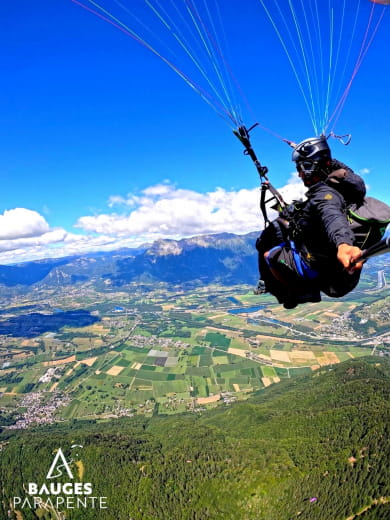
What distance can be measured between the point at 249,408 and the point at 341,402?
18859 mm

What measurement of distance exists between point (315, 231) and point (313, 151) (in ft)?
3.63

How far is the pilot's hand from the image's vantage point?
2079 mm

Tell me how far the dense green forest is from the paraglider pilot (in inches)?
1956

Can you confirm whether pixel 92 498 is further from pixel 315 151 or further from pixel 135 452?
pixel 315 151

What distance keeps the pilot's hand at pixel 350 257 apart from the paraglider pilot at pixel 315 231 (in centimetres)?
1

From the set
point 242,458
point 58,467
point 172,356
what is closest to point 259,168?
point 242,458

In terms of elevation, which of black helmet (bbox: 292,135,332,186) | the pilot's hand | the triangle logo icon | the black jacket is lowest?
the triangle logo icon

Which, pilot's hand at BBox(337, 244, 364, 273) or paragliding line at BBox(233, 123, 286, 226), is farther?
paragliding line at BBox(233, 123, 286, 226)

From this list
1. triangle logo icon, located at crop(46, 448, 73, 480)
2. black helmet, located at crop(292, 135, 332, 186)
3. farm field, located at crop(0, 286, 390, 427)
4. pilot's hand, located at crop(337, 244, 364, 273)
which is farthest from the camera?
farm field, located at crop(0, 286, 390, 427)

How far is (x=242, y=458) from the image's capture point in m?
50.4

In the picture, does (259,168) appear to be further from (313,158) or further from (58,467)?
(58,467)

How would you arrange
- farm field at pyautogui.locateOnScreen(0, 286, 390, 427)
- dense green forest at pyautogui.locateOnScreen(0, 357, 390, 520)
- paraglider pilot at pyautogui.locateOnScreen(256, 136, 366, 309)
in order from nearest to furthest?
paraglider pilot at pyautogui.locateOnScreen(256, 136, 366, 309)
dense green forest at pyautogui.locateOnScreen(0, 357, 390, 520)
farm field at pyautogui.locateOnScreen(0, 286, 390, 427)

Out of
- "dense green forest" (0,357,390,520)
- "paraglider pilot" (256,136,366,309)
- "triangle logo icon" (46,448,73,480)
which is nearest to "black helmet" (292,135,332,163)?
"paraglider pilot" (256,136,366,309)

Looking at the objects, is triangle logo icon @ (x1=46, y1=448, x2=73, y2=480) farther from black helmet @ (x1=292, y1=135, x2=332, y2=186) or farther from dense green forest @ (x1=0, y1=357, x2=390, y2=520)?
black helmet @ (x1=292, y1=135, x2=332, y2=186)
